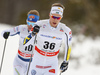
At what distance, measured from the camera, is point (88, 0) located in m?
18.3

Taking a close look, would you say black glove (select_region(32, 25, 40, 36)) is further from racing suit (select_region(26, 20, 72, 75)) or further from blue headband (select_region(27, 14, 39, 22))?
blue headband (select_region(27, 14, 39, 22))

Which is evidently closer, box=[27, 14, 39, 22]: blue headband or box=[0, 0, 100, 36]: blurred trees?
box=[27, 14, 39, 22]: blue headband

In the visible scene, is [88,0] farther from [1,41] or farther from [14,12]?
[14,12]

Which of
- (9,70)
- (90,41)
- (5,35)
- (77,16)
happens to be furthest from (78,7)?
(5,35)

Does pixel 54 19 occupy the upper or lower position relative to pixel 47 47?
upper

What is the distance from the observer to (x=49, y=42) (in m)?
4.92

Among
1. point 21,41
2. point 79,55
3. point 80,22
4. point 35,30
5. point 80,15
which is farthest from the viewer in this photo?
point 79,55

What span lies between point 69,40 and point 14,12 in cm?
2270

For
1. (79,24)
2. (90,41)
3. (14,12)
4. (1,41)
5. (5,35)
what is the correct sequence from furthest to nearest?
(14,12) < (90,41) < (79,24) < (1,41) < (5,35)

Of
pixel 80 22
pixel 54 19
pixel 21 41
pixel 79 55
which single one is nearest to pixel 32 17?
pixel 21 41

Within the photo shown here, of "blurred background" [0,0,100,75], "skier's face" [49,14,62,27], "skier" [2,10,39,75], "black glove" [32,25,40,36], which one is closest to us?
"black glove" [32,25,40,36]

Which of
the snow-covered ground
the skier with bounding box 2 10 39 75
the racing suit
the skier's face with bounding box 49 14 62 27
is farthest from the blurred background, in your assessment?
the skier's face with bounding box 49 14 62 27

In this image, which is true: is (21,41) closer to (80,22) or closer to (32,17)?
(32,17)

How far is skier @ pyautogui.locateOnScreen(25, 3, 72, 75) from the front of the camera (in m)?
4.94
